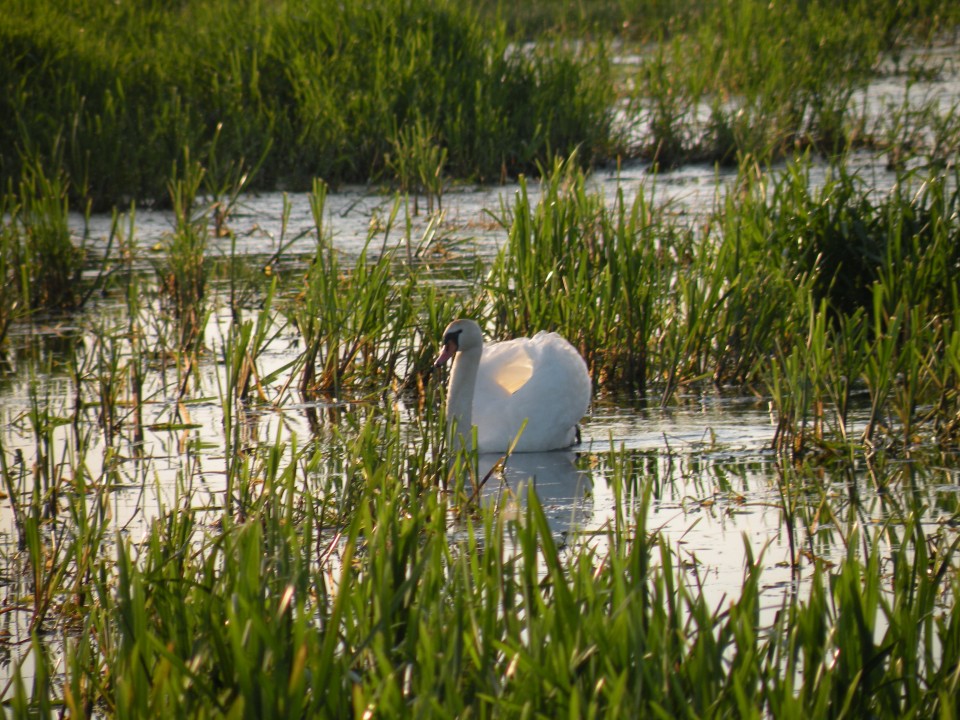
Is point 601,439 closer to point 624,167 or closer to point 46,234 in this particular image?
point 46,234

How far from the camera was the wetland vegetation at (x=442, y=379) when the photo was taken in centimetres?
272

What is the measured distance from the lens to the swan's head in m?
5.73

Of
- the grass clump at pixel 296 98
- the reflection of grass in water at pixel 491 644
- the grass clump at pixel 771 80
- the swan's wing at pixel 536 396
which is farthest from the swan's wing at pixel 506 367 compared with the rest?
the grass clump at pixel 296 98

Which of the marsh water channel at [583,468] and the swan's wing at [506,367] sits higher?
the swan's wing at [506,367]

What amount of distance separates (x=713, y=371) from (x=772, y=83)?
615cm

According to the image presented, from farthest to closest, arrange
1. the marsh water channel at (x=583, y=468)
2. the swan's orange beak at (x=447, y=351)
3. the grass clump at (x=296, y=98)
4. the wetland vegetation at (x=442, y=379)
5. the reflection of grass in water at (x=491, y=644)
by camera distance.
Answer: the grass clump at (x=296, y=98) < the swan's orange beak at (x=447, y=351) < the marsh water channel at (x=583, y=468) < the wetland vegetation at (x=442, y=379) < the reflection of grass in water at (x=491, y=644)

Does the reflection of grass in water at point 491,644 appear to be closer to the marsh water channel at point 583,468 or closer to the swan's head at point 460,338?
the marsh water channel at point 583,468

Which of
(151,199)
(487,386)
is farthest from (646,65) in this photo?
(487,386)

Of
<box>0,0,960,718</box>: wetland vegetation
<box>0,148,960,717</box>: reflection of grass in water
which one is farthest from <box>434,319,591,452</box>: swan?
<box>0,148,960,717</box>: reflection of grass in water

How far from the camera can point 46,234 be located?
8039mm

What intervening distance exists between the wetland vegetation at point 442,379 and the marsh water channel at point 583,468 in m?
0.02

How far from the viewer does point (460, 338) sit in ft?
18.9

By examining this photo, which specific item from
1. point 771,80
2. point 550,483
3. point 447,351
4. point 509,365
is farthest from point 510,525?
point 771,80

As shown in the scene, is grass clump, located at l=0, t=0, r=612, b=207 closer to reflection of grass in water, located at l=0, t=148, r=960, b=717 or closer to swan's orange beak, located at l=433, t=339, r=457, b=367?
reflection of grass in water, located at l=0, t=148, r=960, b=717
